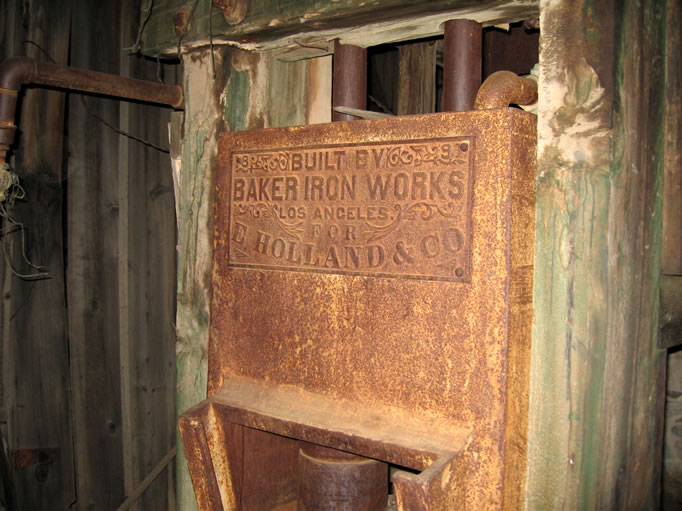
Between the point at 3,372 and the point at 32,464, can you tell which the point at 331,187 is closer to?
the point at 3,372

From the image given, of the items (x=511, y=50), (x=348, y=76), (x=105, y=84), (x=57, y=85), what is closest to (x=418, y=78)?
(x=511, y=50)

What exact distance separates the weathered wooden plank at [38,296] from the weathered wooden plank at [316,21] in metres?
0.46

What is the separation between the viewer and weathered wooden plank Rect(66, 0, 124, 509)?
1.70 m

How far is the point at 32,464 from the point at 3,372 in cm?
29

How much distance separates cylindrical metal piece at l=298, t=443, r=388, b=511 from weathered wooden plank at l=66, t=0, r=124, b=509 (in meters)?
0.87

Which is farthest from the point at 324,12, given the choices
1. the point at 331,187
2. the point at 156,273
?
the point at 156,273

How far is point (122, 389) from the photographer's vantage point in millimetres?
1823

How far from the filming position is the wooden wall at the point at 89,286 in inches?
63.1

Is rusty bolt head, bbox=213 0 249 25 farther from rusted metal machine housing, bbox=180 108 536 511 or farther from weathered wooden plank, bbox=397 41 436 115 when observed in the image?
weathered wooden plank, bbox=397 41 436 115

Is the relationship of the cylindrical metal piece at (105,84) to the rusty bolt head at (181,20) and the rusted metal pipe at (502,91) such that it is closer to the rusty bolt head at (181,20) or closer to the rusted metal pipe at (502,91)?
the rusty bolt head at (181,20)

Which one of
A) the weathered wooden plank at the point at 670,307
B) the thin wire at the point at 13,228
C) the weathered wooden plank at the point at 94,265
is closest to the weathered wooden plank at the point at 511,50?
the weathered wooden plank at the point at 670,307

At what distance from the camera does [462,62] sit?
107cm

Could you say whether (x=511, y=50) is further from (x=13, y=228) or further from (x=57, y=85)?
(x=13, y=228)

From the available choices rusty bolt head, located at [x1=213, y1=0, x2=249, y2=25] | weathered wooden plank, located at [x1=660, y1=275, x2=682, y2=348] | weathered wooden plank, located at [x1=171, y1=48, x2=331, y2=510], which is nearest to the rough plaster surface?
weathered wooden plank, located at [x1=660, y1=275, x2=682, y2=348]
